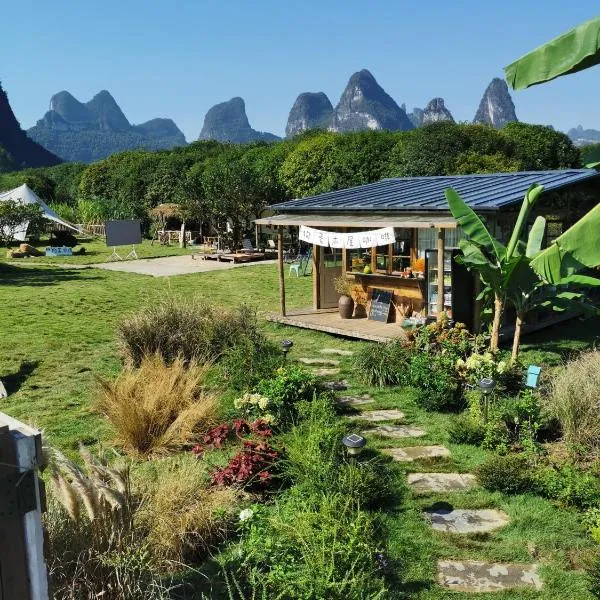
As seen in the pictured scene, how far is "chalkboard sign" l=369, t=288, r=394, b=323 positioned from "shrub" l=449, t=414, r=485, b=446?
6.25 meters

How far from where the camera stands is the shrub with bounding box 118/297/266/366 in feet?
30.8

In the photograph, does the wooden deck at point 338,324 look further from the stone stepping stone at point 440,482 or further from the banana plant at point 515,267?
the stone stepping stone at point 440,482

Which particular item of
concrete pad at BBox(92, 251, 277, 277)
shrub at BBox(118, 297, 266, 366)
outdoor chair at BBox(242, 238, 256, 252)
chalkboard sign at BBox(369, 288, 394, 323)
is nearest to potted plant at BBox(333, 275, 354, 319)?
chalkboard sign at BBox(369, 288, 394, 323)

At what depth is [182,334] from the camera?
9500 mm

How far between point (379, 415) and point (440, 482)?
5.90 ft

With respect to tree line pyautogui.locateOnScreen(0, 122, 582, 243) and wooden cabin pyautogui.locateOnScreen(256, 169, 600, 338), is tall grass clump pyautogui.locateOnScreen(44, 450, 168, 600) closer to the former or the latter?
wooden cabin pyautogui.locateOnScreen(256, 169, 600, 338)

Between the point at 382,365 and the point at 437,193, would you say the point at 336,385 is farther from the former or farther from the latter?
the point at 437,193

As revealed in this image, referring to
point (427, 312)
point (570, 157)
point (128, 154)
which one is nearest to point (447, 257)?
point (427, 312)

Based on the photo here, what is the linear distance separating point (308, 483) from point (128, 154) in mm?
46865

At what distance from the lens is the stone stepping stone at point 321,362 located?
401 inches

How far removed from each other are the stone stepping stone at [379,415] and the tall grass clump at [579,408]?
1722 mm

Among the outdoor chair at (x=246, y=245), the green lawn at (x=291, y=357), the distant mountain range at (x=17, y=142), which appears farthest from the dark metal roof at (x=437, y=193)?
the distant mountain range at (x=17, y=142)

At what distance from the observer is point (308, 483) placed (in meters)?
5.22

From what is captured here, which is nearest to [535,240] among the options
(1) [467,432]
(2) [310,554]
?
(1) [467,432]
